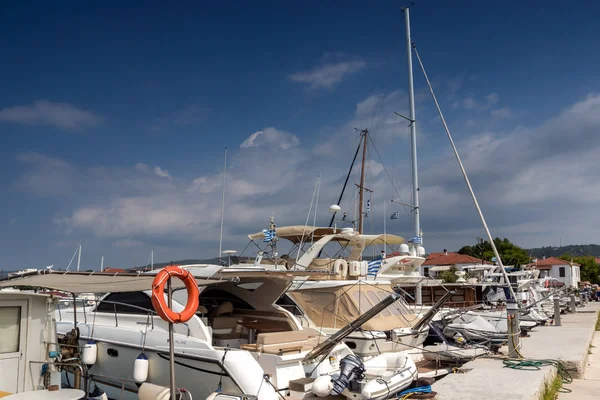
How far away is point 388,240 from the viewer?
17906 mm

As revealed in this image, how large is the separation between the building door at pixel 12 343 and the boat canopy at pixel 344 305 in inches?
255

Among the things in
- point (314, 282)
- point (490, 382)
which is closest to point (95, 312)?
point (314, 282)

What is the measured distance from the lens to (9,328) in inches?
294

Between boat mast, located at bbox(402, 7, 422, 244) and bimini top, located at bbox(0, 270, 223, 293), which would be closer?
bimini top, located at bbox(0, 270, 223, 293)

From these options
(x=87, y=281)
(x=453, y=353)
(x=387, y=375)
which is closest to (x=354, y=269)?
(x=453, y=353)

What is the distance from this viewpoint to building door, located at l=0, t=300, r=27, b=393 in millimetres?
7355

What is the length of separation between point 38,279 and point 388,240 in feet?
40.9

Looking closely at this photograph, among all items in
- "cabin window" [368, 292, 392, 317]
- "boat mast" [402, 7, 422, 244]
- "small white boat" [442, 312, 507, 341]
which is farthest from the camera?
"boat mast" [402, 7, 422, 244]

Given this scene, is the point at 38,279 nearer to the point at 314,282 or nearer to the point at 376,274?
the point at 314,282

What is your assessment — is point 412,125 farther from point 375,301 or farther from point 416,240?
point 375,301

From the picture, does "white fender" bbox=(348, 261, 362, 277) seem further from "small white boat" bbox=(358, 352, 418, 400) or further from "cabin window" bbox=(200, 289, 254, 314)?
"small white boat" bbox=(358, 352, 418, 400)

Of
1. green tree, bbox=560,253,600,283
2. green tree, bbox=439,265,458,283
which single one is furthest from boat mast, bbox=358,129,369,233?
green tree, bbox=560,253,600,283

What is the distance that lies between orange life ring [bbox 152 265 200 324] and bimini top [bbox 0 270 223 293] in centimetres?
211

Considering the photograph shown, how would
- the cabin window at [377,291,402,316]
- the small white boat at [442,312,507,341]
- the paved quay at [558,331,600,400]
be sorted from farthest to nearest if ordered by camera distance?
the small white boat at [442,312,507,341], the cabin window at [377,291,402,316], the paved quay at [558,331,600,400]
